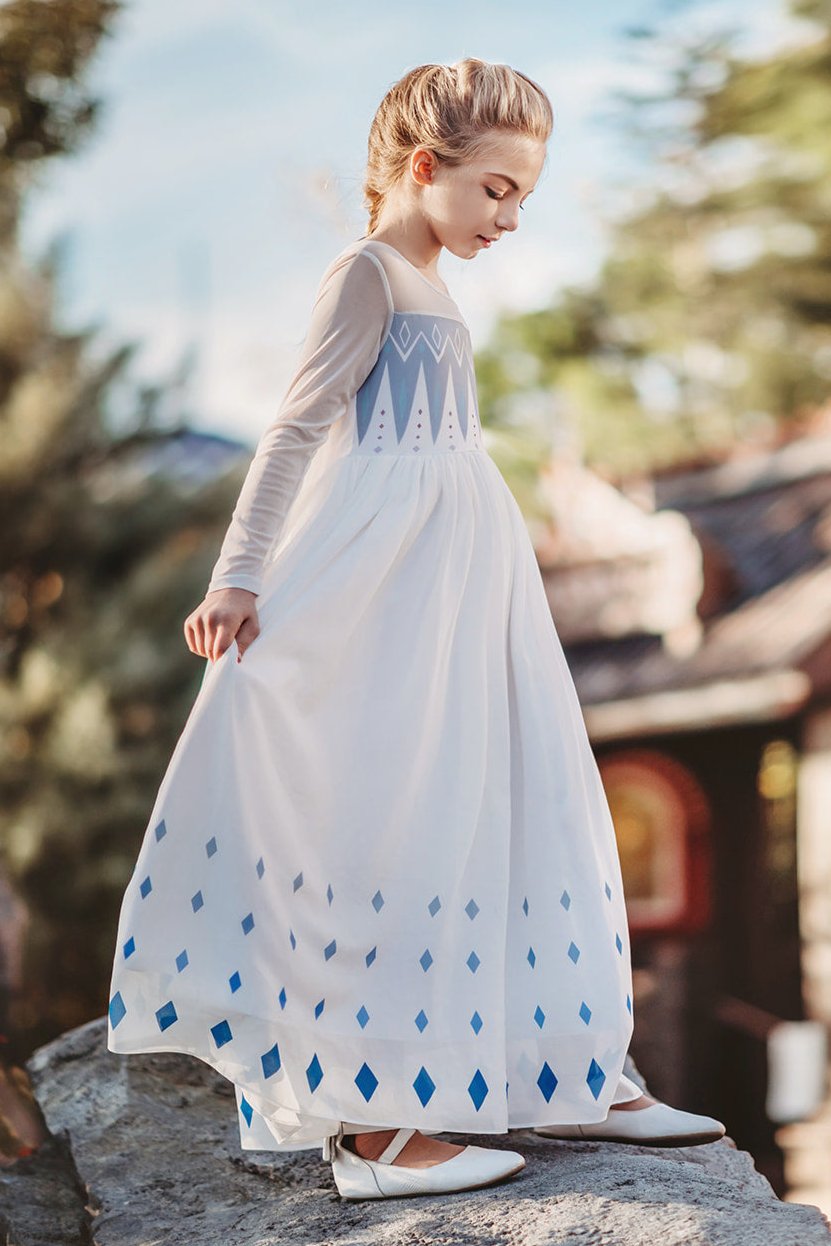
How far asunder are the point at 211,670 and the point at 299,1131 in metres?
0.76

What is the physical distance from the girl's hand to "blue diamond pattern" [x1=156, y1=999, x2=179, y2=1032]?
548 mm

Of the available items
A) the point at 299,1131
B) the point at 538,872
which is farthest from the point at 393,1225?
the point at 538,872

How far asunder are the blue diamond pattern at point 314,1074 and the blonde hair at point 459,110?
147 cm

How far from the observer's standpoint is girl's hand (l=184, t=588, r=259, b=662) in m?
2.36

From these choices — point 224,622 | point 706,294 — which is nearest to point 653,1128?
point 224,622

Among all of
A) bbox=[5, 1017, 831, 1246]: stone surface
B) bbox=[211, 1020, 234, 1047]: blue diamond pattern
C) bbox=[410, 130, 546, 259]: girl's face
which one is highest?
bbox=[410, 130, 546, 259]: girl's face

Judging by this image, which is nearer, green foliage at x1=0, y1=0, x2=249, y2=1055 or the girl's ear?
the girl's ear

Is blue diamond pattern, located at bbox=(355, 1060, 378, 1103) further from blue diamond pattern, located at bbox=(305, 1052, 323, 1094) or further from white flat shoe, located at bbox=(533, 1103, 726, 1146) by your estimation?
white flat shoe, located at bbox=(533, 1103, 726, 1146)

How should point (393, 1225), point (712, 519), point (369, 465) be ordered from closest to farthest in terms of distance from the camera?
1. point (393, 1225)
2. point (369, 465)
3. point (712, 519)

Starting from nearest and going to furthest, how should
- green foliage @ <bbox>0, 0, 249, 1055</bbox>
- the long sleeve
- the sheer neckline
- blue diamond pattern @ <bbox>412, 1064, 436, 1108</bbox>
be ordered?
blue diamond pattern @ <bbox>412, 1064, 436, 1108</bbox>, the long sleeve, the sheer neckline, green foliage @ <bbox>0, 0, 249, 1055</bbox>

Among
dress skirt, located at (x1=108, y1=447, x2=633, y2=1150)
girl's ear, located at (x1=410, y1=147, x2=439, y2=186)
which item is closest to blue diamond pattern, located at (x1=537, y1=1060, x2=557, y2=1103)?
dress skirt, located at (x1=108, y1=447, x2=633, y2=1150)

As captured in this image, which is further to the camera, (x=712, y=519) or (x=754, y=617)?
(x=712, y=519)

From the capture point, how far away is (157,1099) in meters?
3.05

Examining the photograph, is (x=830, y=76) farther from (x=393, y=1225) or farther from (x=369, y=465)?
(x=393, y=1225)
